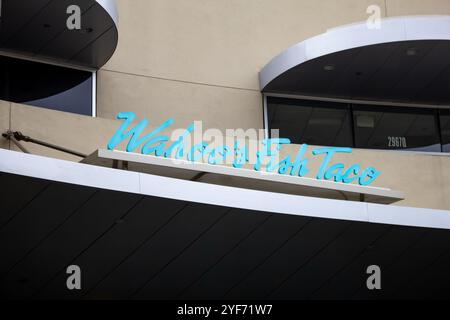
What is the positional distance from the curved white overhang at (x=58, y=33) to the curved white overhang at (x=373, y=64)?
12.9 feet

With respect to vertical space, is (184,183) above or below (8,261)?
above

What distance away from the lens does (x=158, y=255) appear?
48.7 feet

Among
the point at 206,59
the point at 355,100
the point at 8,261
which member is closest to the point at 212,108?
the point at 206,59

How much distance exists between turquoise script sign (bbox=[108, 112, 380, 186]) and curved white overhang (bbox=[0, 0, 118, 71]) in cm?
182

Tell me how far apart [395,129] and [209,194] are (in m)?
7.93

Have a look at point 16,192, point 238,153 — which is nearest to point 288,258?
point 238,153

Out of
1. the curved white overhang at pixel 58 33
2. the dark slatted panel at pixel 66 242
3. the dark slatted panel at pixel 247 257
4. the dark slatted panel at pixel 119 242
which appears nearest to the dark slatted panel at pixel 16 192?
the dark slatted panel at pixel 66 242

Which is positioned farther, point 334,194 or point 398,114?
point 398,114

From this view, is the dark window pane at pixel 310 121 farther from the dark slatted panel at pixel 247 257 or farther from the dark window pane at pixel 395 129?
the dark slatted panel at pixel 247 257

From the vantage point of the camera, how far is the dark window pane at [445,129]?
20709 mm

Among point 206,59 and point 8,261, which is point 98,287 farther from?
point 206,59

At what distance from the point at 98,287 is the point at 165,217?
210cm

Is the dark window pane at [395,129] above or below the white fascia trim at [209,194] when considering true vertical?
above
